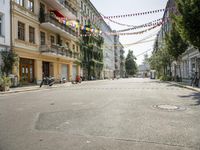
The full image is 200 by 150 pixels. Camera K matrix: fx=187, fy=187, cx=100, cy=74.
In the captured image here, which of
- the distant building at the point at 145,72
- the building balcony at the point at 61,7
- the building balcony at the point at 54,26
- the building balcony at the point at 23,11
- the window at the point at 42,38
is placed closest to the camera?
the building balcony at the point at 23,11

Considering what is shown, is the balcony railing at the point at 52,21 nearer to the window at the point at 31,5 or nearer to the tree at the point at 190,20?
the window at the point at 31,5

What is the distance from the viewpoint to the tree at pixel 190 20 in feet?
42.3

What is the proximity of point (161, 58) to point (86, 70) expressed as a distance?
1776 centimetres

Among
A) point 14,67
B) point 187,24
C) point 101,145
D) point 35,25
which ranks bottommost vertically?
point 101,145

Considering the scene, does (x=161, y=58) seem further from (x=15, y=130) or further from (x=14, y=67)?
(x=15, y=130)

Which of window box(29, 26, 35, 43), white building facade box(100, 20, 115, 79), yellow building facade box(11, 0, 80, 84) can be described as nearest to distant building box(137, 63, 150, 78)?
white building facade box(100, 20, 115, 79)

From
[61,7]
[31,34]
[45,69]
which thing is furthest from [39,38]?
[61,7]

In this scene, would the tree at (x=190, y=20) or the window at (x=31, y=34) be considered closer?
the tree at (x=190, y=20)

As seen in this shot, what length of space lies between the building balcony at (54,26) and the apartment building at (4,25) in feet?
19.9

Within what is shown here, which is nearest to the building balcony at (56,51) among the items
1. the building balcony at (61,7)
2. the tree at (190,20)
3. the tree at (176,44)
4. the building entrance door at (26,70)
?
the building entrance door at (26,70)

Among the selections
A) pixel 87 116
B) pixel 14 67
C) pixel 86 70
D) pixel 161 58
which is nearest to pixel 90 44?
pixel 86 70

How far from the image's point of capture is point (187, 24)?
1357 centimetres

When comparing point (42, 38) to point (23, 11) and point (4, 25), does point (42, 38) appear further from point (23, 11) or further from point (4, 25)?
point (4, 25)

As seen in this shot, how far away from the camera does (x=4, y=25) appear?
18.2 meters
